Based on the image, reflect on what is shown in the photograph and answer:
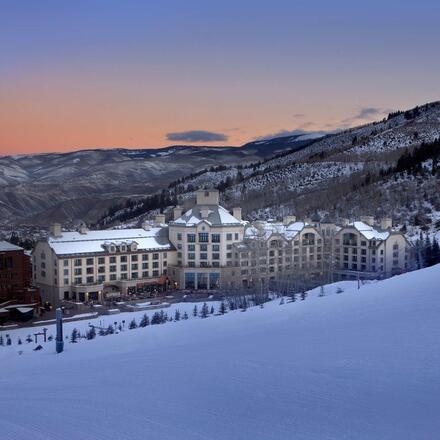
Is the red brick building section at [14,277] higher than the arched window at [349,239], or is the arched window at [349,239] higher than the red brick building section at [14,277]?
the arched window at [349,239]

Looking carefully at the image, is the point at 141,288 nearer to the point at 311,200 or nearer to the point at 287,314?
the point at 287,314

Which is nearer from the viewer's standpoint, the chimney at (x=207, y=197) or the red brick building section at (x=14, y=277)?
the red brick building section at (x=14, y=277)

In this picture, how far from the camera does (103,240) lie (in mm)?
58156

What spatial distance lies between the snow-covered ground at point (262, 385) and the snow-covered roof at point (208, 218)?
36.7 metres

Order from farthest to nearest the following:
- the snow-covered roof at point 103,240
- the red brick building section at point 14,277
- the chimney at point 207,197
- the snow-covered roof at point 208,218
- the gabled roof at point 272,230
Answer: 1. the chimney at point 207,197
2. the snow-covered roof at point 208,218
3. the gabled roof at point 272,230
4. the snow-covered roof at point 103,240
5. the red brick building section at point 14,277

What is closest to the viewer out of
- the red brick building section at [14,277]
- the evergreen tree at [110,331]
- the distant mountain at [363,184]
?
the evergreen tree at [110,331]

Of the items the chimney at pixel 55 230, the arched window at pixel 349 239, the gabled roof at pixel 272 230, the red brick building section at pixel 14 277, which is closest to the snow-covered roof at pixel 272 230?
the gabled roof at pixel 272 230

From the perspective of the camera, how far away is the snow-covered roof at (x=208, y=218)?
6134cm

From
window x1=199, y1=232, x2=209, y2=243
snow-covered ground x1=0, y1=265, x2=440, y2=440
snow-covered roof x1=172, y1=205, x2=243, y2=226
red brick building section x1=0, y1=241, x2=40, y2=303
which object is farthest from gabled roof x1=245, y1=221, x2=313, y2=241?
snow-covered ground x1=0, y1=265, x2=440, y2=440

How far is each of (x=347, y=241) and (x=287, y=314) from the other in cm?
3611

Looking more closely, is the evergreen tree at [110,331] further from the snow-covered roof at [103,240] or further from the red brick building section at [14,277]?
the snow-covered roof at [103,240]

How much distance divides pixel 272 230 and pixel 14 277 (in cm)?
2552

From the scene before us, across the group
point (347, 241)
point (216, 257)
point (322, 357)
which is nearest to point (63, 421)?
point (322, 357)

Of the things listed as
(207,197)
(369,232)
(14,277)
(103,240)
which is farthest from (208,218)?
(14,277)
